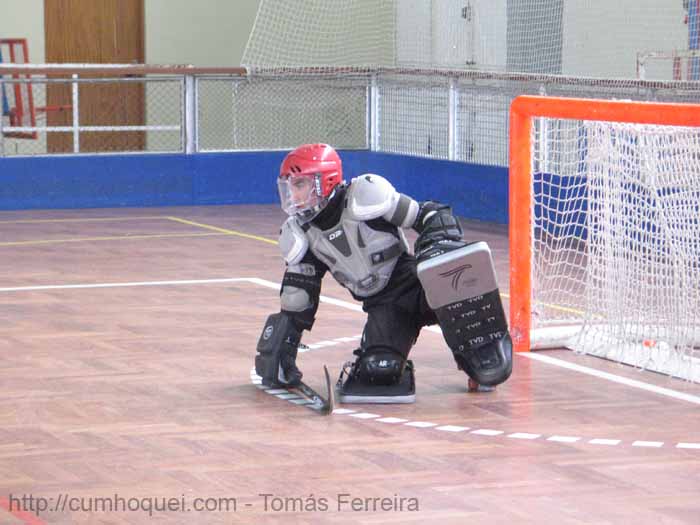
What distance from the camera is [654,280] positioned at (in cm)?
764

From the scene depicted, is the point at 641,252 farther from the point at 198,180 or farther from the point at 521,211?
the point at 198,180

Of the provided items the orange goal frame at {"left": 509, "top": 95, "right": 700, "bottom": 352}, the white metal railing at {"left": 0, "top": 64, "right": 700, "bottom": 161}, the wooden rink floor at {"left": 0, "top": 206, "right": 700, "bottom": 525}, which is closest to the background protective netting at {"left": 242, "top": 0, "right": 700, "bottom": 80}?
the white metal railing at {"left": 0, "top": 64, "right": 700, "bottom": 161}

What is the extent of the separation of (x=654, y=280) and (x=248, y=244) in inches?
214

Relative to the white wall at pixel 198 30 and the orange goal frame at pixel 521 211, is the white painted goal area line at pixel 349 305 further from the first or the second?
the white wall at pixel 198 30

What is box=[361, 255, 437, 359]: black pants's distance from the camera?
6.77m

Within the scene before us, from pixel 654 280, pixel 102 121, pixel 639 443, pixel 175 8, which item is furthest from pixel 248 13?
pixel 639 443

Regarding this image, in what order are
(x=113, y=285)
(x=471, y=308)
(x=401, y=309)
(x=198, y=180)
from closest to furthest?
(x=471, y=308) → (x=401, y=309) → (x=113, y=285) → (x=198, y=180)

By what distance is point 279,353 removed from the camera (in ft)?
22.1

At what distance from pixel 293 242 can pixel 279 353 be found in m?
0.52

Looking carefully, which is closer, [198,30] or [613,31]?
[613,31]

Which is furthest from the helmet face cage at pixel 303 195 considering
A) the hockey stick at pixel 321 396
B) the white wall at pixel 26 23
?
the white wall at pixel 26 23

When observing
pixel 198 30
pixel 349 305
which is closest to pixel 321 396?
pixel 349 305

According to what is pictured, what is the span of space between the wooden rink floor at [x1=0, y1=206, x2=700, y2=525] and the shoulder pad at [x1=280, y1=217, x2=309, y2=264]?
0.63 meters

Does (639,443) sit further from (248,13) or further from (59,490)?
(248,13)
